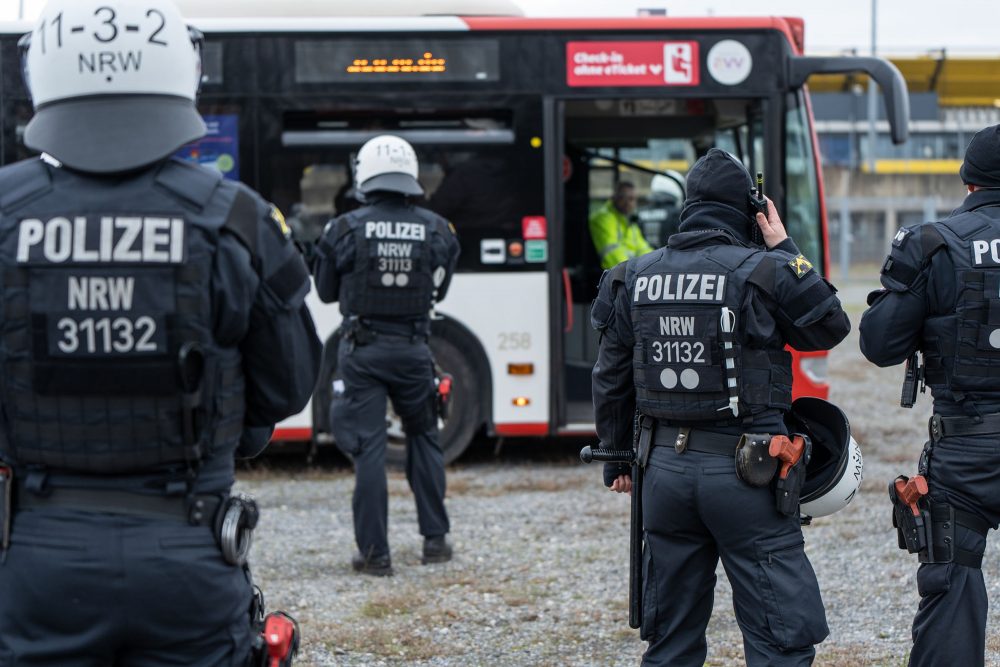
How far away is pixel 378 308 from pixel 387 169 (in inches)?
26.9

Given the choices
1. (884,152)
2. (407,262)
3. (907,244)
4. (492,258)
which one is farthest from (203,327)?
(884,152)

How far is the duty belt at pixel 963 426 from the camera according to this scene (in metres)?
4.03

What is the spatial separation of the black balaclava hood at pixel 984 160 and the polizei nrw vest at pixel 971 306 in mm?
151

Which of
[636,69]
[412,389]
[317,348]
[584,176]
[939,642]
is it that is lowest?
[939,642]

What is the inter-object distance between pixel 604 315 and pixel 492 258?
16.8 feet

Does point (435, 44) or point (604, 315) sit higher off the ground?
point (435, 44)

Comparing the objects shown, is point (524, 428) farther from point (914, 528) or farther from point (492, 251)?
point (914, 528)

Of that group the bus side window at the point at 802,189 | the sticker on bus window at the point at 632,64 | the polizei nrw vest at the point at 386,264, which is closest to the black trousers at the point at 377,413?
the polizei nrw vest at the point at 386,264

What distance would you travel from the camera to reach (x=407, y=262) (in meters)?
6.29

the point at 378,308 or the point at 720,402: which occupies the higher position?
the point at 378,308

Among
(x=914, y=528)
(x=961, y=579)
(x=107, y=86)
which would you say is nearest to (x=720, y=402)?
(x=914, y=528)

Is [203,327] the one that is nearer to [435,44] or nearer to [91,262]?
[91,262]

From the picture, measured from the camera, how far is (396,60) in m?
9.11

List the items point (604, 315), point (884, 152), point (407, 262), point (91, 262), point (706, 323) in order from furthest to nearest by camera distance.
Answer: point (884, 152) → point (407, 262) → point (604, 315) → point (706, 323) → point (91, 262)
